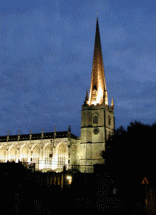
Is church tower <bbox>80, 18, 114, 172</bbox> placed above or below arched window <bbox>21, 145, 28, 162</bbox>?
above

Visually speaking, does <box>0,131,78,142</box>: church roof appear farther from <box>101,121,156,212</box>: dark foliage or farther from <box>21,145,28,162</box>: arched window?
<box>101,121,156,212</box>: dark foliage

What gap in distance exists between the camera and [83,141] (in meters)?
63.7

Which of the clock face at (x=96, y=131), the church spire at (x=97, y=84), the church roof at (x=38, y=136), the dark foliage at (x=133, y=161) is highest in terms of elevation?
the church spire at (x=97, y=84)

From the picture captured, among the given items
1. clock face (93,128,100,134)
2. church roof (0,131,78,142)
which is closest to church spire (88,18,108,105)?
clock face (93,128,100,134)

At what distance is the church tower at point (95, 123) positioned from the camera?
62031 millimetres

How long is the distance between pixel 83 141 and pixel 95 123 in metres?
4.70

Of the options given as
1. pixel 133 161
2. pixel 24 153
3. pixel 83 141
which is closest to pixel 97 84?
pixel 83 141

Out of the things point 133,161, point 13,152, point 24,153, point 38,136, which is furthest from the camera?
point 13,152

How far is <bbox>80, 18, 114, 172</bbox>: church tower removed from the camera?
62031mm

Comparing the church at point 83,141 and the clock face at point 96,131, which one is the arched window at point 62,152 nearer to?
the church at point 83,141

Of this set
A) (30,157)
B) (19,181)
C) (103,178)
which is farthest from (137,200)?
(30,157)

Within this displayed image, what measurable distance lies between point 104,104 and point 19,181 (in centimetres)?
3601

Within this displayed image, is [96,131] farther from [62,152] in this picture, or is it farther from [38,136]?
[38,136]

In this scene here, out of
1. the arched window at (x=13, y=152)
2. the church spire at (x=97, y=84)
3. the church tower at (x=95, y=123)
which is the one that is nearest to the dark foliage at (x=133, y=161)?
the church tower at (x=95, y=123)
